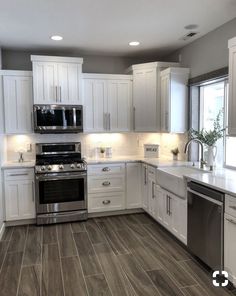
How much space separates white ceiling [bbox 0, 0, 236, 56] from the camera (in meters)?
2.83

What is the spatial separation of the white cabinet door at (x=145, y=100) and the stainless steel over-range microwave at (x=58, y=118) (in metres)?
0.97

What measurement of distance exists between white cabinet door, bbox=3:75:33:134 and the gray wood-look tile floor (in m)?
1.55

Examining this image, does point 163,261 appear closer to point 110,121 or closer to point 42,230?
point 42,230

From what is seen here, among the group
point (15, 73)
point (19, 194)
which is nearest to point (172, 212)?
point (19, 194)

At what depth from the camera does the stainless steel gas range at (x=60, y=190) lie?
412 cm

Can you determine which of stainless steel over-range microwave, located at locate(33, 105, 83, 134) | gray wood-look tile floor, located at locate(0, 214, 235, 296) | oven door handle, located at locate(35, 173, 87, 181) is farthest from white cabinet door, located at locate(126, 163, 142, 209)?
stainless steel over-range microwave, located at locate(33, 105, 83, 134)

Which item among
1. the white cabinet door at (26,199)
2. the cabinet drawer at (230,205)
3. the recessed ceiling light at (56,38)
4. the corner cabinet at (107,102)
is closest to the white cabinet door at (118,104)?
the corner cabinet at (107,102)

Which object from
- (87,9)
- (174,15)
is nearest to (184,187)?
(174,15)

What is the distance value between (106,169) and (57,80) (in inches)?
63.7

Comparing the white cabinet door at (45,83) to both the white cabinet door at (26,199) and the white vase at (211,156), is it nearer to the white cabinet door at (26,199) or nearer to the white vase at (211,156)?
the white cabinet door at (26,199)

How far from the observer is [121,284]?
260cm

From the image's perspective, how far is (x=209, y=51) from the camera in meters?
3.70

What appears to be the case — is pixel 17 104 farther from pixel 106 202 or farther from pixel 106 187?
pixel 106 202

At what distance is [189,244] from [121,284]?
0.93 meters
